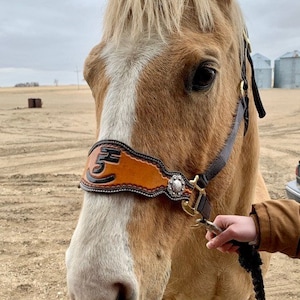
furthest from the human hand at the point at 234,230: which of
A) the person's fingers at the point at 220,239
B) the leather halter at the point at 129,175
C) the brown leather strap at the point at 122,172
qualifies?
the brown leather strap at the point at 122,172

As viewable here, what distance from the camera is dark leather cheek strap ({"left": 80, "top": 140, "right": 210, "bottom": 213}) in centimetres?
145

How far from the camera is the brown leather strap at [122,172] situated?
145 centimetres

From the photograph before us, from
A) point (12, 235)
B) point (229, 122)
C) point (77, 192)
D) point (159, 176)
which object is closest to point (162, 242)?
point (159, 176)

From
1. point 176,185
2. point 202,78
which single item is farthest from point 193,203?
point 202,78

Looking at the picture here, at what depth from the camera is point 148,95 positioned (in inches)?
60.4

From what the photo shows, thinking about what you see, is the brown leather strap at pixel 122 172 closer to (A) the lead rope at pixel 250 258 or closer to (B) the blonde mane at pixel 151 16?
(B) the blonde mane at pixel 151 16

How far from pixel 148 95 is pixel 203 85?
0.25m

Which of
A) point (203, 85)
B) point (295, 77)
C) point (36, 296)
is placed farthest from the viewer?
point (295, 77)

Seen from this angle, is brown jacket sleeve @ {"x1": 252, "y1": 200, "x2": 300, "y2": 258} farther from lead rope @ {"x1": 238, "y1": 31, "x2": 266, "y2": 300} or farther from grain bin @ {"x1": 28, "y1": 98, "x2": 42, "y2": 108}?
grain bin @ {"x1": 28, "y1": 98, "x2": 42, "y2": 108}

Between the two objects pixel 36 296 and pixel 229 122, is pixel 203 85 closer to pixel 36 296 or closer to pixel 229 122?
pixel 229 122

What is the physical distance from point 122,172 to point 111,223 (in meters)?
0.19

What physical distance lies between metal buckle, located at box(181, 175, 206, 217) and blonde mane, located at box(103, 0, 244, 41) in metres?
0.62

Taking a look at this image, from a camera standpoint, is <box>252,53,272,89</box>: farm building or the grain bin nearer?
the grain bin

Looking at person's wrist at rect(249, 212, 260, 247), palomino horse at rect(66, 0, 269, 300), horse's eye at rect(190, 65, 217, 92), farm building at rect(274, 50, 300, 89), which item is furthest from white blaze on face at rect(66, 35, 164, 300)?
farm building at rect(274, 50, 300, 89)
